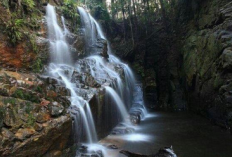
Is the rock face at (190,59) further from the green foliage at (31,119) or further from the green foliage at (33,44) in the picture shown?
the green foliage at (33,44)

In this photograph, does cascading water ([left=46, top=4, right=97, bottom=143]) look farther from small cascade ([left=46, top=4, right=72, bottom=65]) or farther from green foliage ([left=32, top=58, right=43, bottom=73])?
green foliage ([left=32, top=58, right=43, bottom=73])

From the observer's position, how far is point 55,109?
6316 millimetres

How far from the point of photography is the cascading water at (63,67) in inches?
312

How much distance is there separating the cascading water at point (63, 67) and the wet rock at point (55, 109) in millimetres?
869

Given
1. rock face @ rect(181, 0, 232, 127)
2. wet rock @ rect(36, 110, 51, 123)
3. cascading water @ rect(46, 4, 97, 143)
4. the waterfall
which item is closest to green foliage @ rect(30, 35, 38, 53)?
cascading water @ rect(46, 4, 97, 143)

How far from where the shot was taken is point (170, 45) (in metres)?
17.0

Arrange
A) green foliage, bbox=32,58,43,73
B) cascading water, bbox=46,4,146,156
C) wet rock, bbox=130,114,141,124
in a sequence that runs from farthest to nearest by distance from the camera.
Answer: wet rock, bbox=130,114,141,124
green foliage, bbox=32,58,43,73
cascading water, bbox=46,4,146,156

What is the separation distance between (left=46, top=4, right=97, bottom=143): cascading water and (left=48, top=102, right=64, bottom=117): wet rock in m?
0.87

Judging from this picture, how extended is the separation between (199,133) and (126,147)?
369cm

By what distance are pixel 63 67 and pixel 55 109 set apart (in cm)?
459

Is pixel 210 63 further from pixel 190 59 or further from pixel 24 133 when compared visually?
pixel 24 133

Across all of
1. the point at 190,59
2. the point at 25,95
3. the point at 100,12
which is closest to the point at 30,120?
the point at 25,95

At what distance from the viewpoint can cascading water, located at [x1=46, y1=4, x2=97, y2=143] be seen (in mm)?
7929

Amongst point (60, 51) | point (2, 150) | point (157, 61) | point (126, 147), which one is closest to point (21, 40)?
point (60, 51)
